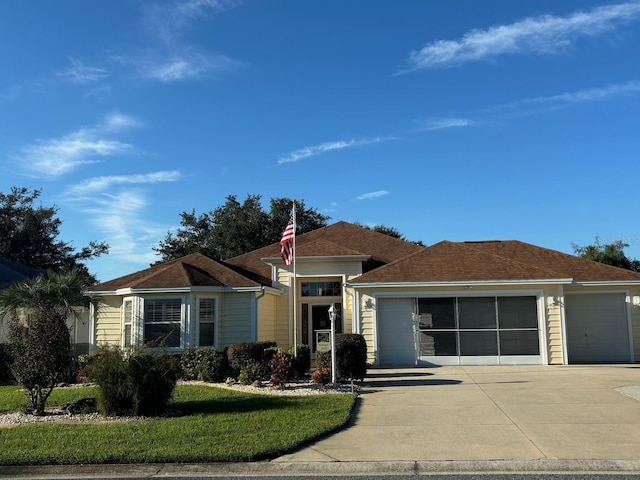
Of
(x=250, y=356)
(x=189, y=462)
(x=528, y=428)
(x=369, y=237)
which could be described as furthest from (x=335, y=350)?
(x=369, y=237)

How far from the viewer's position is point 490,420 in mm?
9617

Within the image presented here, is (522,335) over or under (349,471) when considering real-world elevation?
over

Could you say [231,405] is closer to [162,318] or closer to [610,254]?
[162,318]

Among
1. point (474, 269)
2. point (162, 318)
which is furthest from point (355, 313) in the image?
point (162, 318)

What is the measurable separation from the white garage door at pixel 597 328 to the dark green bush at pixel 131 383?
14.7 metres

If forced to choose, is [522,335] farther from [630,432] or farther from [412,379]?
[630,432]

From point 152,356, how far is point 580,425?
Answer: 7.61 meters

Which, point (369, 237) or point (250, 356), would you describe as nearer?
point (250, 356)

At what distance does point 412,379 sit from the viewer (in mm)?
15133

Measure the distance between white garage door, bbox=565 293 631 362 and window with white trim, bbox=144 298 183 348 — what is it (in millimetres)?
13334

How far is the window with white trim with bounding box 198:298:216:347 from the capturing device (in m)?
18.4

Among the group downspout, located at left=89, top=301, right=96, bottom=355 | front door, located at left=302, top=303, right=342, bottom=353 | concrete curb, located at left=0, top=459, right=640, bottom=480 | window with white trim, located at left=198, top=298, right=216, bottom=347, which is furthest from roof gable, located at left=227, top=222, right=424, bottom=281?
concrete curb, located at left=0, top=459, right=640, bottom=480

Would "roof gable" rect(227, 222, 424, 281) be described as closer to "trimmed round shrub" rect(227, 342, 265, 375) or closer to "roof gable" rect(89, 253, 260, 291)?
"roof gable" rect(89, 253, 260, 291)

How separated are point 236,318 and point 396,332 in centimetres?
543
